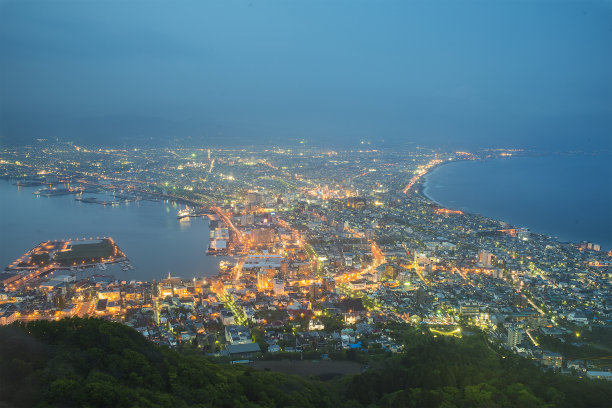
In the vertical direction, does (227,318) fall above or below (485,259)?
below

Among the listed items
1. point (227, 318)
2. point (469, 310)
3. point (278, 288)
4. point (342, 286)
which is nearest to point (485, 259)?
point (469, 310)

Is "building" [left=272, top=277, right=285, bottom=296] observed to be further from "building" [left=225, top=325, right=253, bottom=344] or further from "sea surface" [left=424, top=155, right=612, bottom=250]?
"sea surface" [left=424, top=155, right=612, bottom=250]

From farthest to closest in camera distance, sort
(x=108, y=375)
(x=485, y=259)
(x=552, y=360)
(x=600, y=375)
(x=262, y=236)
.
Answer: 1. (x=262, y=236)
2. (x=485, y=259)
3. (x=552, y=360)
4. (x=600, y=375)
5. (x=108, y=375)

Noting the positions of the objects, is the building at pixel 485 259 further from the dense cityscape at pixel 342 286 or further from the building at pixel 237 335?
the building at pixel 237 335

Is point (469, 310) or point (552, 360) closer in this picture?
point (552, 360)

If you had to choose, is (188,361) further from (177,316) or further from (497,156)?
(497,156)

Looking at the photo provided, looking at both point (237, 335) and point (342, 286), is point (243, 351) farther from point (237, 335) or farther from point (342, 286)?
point (342, 286)

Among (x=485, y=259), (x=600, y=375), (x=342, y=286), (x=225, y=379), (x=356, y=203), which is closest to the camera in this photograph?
(x=225, y=379)
